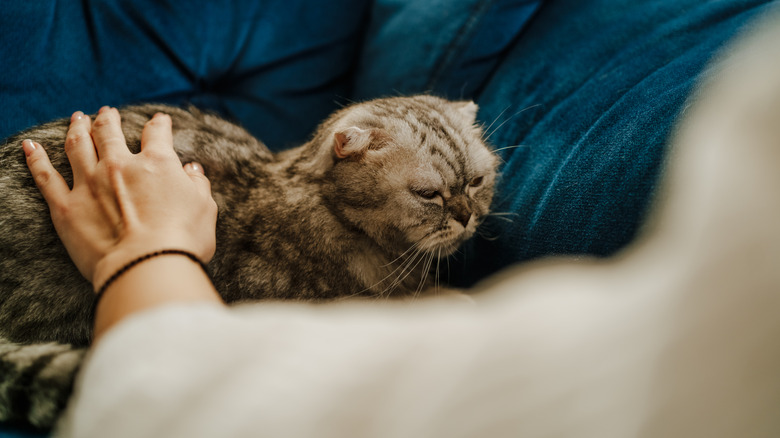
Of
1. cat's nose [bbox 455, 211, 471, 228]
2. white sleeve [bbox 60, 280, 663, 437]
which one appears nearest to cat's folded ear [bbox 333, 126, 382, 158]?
cat's nose [bbox 455, 211, 471, 228]

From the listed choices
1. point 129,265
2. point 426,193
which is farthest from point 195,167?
point 426,193

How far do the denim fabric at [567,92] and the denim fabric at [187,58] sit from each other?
0.15 metres

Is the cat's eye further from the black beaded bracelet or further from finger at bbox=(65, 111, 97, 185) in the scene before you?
finger at bbox=(65, 111, 97, 185)

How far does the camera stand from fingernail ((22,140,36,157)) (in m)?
0.92

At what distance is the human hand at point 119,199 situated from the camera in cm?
66

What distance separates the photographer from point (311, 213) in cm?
99

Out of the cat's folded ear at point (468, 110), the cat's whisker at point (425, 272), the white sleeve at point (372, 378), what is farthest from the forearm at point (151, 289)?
the cat's folded ear at point (468, 110)

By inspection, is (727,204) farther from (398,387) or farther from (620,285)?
(398,387)

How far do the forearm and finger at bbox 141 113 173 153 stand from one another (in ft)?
1.15

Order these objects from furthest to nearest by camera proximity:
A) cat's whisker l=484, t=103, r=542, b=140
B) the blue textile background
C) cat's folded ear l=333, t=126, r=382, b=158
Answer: cat's whisker l=484, t=103, r=542, b=140, cat's folded ear l=333, t=126, r=382, b=158, the blue textile background

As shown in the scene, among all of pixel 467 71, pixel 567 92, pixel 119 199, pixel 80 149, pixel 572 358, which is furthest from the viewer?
pixel 467 71

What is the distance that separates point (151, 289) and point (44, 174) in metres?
0.53

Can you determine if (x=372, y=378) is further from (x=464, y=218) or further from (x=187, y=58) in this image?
(x=187, y=58)

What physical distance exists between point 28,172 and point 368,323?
2.96 ft
